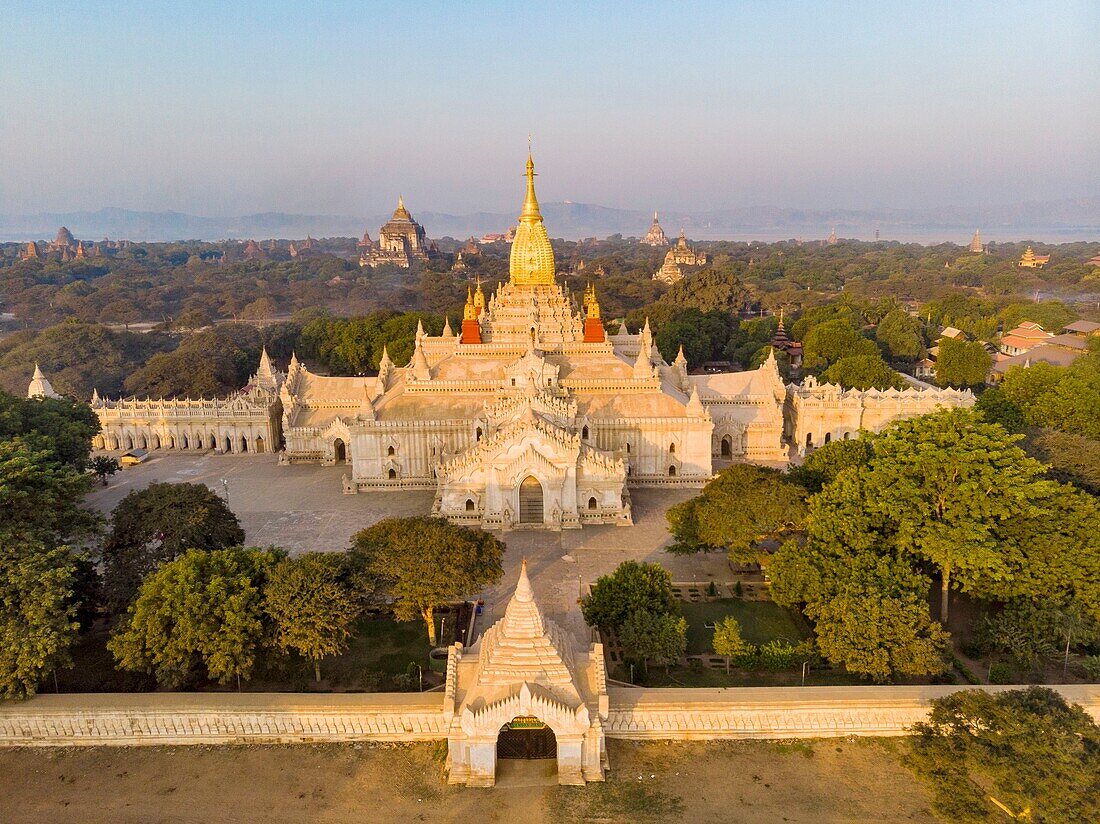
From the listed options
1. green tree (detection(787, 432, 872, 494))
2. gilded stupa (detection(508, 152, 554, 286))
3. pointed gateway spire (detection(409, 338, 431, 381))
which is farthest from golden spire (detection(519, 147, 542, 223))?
green tree (detection(787, 432, 872, 494))

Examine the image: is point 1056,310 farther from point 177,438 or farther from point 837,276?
point 177,438

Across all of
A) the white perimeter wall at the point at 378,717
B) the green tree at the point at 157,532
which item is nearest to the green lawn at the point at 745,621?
the white perimeter wall at the point at 378,717

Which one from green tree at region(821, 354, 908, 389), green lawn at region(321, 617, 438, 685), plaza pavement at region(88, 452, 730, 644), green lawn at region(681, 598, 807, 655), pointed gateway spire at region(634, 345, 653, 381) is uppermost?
pointed gateway spire at region(634, 345, 653, 381)

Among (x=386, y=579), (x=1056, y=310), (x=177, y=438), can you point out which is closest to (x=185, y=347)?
(x=177, y=438)

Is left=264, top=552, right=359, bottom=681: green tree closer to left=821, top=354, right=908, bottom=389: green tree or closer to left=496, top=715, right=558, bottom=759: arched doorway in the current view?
left=496, top=715, right=558, bottom=759: arched doorway

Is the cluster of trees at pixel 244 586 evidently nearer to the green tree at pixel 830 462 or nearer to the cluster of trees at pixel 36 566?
the cluster of trees at pixel 36 566

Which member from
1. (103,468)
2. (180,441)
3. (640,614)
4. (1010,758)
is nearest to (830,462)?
(640,614)
